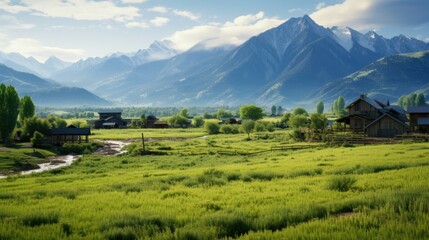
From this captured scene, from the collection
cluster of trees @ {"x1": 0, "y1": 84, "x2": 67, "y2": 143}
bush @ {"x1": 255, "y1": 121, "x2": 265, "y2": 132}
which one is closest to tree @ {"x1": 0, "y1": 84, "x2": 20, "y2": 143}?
cluster of trees @ {"x1": 0, "y1": 84, "x2": 67, "y2": 143}

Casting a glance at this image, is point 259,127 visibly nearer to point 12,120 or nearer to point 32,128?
point 32,128

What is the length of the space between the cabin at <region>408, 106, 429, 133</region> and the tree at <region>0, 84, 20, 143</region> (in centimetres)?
10139

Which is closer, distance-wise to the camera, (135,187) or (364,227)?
(364,227)

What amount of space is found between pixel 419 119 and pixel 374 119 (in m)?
11.4

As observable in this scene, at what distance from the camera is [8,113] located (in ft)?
323

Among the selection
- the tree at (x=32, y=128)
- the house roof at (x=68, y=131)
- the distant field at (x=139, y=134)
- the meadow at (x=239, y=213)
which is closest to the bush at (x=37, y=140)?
the tree at (x=32, y=128)

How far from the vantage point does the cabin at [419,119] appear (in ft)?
276

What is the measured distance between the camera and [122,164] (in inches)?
2482

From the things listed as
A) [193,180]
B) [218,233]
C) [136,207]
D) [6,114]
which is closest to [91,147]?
[6,114]

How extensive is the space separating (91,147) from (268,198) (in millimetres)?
89405

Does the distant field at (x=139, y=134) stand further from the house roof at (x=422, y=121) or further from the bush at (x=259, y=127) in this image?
the house roof at (x=422, y=121)

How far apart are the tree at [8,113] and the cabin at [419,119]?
10139 centimetres

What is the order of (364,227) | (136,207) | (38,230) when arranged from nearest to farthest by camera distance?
1. (364,227)
2. (38,230)
3. (136,207)

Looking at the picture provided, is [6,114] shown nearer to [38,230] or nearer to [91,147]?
[91,147]
